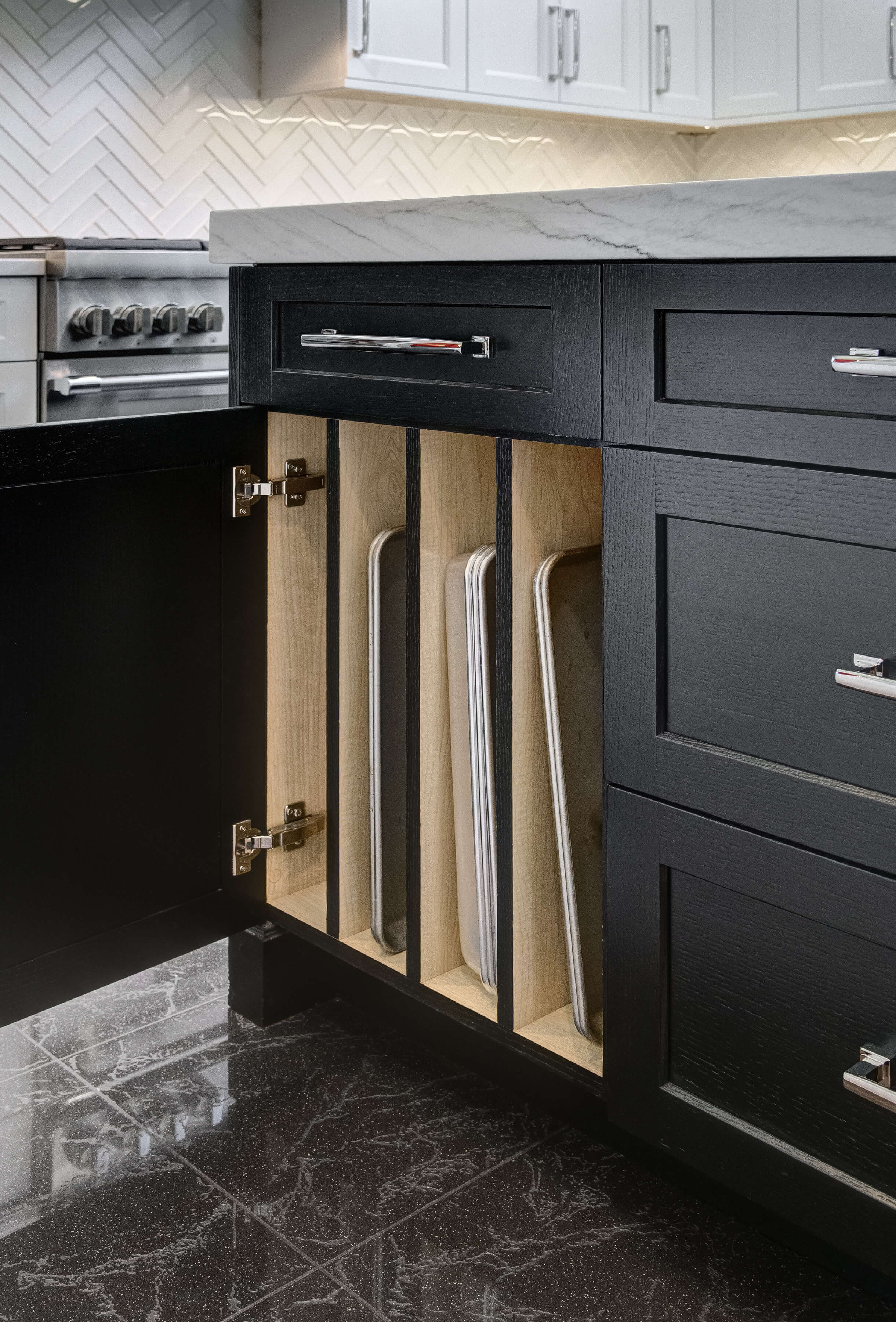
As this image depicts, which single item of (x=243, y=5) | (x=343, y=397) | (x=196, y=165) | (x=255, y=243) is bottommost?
(x=343, y=397)

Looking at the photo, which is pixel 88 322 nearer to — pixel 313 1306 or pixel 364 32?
pixel 364 32

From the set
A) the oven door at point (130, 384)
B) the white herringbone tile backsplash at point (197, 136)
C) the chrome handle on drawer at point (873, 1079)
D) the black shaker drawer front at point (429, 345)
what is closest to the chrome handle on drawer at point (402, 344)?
the black shaker drawer front at point (429, 345)

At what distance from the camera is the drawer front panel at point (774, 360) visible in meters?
0.79

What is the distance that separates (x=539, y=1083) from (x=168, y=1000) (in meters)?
0.54

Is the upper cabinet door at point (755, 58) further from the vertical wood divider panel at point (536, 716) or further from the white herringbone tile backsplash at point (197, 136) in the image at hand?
the vertical wood divider panel at point (536, 716)

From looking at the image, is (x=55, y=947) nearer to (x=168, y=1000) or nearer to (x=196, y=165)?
(x=168, y=1000)

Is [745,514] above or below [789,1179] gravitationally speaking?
above

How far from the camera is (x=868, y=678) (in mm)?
823

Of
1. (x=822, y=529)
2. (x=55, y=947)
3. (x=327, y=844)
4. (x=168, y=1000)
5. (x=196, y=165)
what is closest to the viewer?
(x=822, y=529)

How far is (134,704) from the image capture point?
3.94 feet

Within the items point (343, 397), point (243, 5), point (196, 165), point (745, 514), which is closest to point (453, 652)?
point (343, 397)

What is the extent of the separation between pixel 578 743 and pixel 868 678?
0.39 meters

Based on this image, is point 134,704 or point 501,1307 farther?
point 134,704

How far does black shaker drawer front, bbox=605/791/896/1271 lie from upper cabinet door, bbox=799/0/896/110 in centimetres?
291
